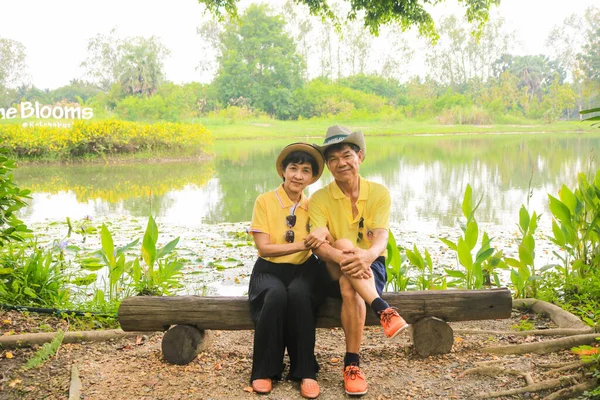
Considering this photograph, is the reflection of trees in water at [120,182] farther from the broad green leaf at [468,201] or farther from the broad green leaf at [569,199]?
the broad green leaf at [569,199]

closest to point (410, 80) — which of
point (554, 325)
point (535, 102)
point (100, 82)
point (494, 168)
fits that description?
point (535, 102)

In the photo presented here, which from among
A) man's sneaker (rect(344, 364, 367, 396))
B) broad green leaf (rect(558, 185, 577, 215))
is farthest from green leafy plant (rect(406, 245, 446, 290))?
man's sneaker (rect(344, 364, 367, 396))

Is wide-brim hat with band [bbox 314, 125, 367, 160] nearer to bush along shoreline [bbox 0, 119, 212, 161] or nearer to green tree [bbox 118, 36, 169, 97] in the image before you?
bush along shoreline [bbox 0, 119, 212, 161]

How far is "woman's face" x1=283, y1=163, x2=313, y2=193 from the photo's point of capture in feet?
8.95

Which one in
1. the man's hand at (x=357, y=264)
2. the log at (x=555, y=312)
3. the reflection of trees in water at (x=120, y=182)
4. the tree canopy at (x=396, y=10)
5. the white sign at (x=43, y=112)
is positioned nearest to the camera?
the man's hand at (x=357, y=264)

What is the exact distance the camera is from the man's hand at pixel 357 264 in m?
2.52

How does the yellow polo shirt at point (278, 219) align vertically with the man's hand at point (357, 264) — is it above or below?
above

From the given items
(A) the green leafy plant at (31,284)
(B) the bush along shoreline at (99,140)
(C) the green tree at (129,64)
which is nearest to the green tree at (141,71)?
(C) the green tree at (129,64)

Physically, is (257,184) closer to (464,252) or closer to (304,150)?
(464,252)

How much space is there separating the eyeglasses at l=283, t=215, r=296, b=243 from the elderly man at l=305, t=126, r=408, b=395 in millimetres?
93

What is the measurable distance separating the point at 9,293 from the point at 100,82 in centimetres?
3604

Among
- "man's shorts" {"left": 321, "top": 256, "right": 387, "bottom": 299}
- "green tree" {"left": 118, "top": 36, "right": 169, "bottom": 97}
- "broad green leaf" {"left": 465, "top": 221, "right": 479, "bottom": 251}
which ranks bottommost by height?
"man's shorts" {"left": 321, "top": 256, "right": 387, "bottom": 299}

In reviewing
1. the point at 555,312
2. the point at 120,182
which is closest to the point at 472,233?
the point at 555,312

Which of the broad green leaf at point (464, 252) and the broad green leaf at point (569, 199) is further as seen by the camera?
the broad green leaf at point (569, 199)
